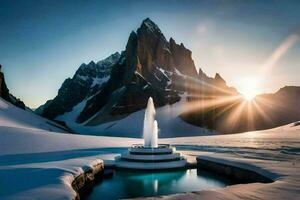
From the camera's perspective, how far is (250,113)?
165m

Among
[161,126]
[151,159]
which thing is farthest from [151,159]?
[161,126]

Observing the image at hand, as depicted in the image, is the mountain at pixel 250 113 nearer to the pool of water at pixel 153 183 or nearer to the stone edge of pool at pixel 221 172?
the stone edge of pool at pixel 221 172

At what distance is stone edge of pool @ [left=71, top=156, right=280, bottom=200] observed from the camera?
2386cm

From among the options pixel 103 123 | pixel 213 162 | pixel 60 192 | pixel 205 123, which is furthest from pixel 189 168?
pixel 103 123

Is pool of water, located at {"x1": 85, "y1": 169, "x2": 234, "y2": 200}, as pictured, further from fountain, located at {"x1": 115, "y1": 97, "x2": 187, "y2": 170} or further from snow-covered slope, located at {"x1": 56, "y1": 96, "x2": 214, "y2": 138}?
snow-covered slope, located at {"x1": 56, "y1": 96, "x2": 214, "y2": 138}

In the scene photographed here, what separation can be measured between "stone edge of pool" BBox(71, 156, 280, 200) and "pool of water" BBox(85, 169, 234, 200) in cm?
75

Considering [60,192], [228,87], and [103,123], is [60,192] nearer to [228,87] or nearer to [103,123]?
[103,123]

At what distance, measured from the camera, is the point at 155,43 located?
626 ft

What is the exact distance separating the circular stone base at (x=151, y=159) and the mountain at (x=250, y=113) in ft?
383

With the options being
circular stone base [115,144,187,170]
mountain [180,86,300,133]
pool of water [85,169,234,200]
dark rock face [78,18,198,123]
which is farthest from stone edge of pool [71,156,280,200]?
dark rock face [78,18,198,123]

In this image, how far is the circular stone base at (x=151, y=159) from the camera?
3442cm

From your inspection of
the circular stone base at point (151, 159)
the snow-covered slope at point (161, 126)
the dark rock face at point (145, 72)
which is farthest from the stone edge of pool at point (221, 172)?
the dark rock face at point (145, 72)

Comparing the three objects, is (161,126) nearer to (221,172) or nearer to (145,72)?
(145,72)

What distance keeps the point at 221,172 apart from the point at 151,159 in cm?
707
